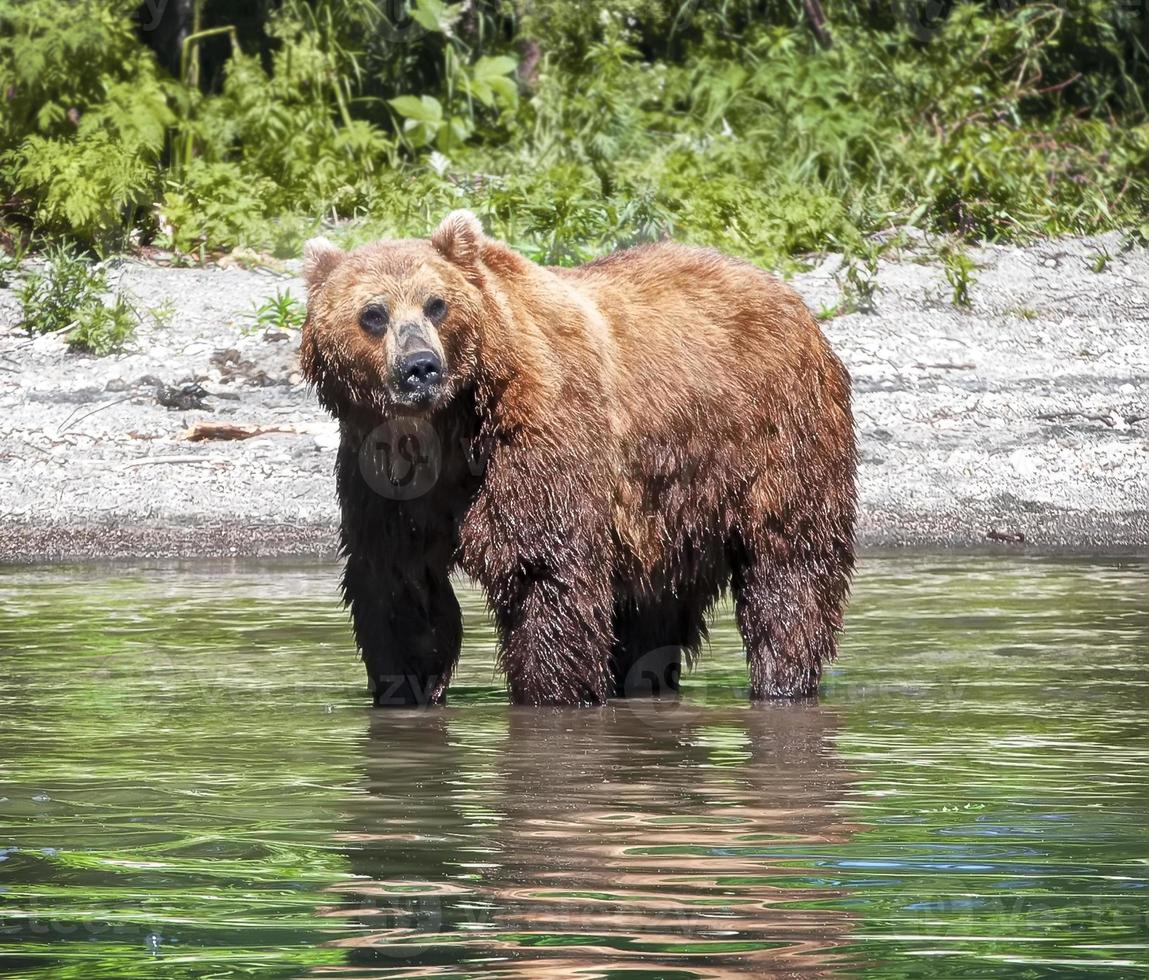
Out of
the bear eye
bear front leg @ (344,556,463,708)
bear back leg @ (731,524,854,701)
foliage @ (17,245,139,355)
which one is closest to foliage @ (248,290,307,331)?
foliage @ (17,245,139,355)

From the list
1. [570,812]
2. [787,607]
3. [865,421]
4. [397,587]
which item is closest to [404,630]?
[397,587]

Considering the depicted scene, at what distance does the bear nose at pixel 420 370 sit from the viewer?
579 centimetres

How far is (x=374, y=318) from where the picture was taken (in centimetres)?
598

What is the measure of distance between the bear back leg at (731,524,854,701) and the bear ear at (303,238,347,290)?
1699mm

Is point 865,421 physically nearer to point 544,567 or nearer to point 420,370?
point 544,567

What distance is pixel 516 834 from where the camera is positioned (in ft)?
15.5

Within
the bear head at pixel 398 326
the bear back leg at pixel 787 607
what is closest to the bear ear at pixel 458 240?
the bear head at pixel 398 326

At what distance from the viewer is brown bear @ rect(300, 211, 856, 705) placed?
6.06 meters

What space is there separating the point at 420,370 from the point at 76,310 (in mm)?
6712

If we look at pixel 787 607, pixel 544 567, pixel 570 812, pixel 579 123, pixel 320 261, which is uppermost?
pixel 320 261

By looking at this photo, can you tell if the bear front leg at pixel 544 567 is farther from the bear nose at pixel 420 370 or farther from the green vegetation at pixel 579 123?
the green vegetation at pixel 579 123

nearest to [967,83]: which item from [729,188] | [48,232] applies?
[729,188]

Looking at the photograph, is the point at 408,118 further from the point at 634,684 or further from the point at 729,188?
the point at 634,684

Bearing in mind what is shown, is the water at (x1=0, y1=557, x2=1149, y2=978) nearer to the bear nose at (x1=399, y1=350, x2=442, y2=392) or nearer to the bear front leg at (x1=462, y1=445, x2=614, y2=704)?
the bear front leg at (x1=462, y1=445, x2=614, y2=704)
